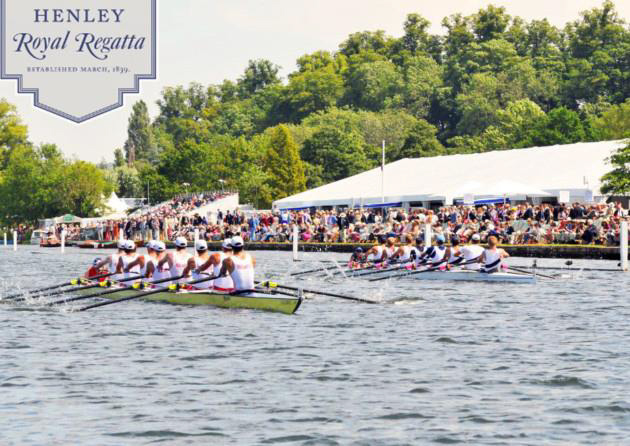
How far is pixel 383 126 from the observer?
472 ft

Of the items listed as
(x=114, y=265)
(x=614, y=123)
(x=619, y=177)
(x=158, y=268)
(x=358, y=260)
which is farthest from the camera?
(x=614, y=123)

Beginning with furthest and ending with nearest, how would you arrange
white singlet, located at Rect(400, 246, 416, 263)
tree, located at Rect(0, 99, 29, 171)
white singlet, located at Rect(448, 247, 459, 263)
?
tree, located at Rect(0, 99, 29, 171) < white singlet, located at Rect(400, 246, 416, 263) < white singlet, located at Rect(448, 247, 459, 263)

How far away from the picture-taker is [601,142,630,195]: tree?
A: 5206 cm

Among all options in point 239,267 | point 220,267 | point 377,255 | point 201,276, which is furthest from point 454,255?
point 239,267

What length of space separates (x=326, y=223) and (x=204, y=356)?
1606 inches

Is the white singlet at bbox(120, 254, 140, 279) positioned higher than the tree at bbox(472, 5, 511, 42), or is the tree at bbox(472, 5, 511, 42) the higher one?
the tree at bbox(472, 5, 511, 42)

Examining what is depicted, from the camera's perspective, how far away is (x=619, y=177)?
5284 centimetres

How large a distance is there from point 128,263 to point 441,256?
1029 cm

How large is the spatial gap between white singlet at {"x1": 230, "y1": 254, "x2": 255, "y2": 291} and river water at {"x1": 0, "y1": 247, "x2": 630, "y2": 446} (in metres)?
0.63

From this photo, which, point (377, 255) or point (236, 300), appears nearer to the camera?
point (236, 300)

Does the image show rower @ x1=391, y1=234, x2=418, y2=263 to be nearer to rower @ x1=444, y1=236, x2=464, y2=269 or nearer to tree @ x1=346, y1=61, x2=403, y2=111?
rower @ x1=444, y1=236, x2=464, y2=269

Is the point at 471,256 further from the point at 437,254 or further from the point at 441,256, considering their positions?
the point at 437,254

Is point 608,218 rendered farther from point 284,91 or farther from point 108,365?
point 284,91

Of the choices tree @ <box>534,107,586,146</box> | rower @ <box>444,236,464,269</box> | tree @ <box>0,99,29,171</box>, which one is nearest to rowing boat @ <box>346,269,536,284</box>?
rower @ <box>444,236,464,269</box>
